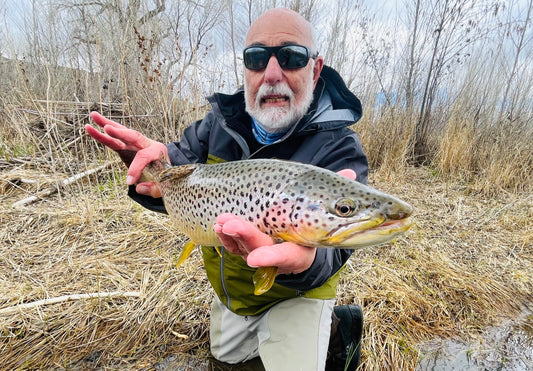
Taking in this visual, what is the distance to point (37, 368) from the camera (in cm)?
212

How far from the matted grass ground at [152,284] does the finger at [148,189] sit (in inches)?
42.4

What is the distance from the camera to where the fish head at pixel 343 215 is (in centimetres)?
104

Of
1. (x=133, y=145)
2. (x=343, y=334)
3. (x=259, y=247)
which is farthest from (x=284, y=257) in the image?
(x=343, y=334)

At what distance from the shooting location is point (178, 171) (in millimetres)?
1642

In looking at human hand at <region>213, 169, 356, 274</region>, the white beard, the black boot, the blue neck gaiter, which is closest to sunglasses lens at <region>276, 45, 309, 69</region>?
the white beard

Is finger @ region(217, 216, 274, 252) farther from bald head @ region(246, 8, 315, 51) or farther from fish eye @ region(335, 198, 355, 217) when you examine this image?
bald head @ region(246, 8, 315, 51)

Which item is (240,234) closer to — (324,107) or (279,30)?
(324,107)

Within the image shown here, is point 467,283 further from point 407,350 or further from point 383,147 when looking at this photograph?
point 383,147

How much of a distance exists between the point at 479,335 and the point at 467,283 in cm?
61

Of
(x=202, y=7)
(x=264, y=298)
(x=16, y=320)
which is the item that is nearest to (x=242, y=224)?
(x=264, y=298)

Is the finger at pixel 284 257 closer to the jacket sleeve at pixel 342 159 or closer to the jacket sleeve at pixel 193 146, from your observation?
the jacket sleeve at pixel 342 159

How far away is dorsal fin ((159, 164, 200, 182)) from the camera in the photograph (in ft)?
5.38

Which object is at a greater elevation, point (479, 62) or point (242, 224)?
point (479, 62)

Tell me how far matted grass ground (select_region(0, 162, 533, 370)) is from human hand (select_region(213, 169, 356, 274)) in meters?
1.56
